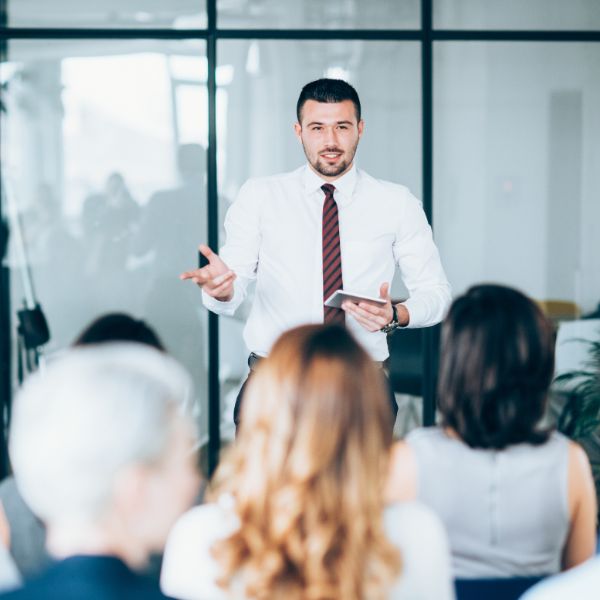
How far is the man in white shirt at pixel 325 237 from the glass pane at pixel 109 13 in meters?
1.40

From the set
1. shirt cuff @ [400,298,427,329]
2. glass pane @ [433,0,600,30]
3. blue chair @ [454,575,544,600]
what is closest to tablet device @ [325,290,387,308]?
shirt cuff @ [400,298,427,329]

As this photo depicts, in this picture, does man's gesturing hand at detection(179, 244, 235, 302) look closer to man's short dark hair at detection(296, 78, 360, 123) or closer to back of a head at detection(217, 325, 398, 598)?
man's short dark hair at detection(296, 78, 360, 123)

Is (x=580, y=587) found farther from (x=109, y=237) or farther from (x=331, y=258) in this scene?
(x=109, y=237)

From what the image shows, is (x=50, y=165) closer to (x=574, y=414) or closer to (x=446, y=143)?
(x=446, y=143)

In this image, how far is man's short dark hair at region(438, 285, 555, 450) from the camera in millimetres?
2021

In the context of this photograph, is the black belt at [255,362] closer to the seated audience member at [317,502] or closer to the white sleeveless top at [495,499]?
the white sleeveless top at [495,499]

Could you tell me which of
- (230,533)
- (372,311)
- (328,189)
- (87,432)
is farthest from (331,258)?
(87,432)

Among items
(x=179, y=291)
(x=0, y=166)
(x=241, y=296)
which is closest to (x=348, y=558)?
(x=241, y=296)

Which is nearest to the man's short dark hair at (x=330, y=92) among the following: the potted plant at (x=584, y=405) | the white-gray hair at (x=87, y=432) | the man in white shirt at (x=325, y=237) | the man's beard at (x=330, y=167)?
the man in white shirt at (x=325, y=237)

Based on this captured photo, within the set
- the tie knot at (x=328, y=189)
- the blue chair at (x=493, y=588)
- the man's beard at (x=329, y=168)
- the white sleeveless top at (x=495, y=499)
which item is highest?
the man's beard at (x=329, y=168)

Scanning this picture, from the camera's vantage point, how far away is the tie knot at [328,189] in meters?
3.79

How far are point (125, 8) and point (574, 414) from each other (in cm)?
321

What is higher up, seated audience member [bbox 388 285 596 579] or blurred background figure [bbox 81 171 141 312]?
blurred background figure [bbox 81 171 141 312]

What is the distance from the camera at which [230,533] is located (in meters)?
1.67
